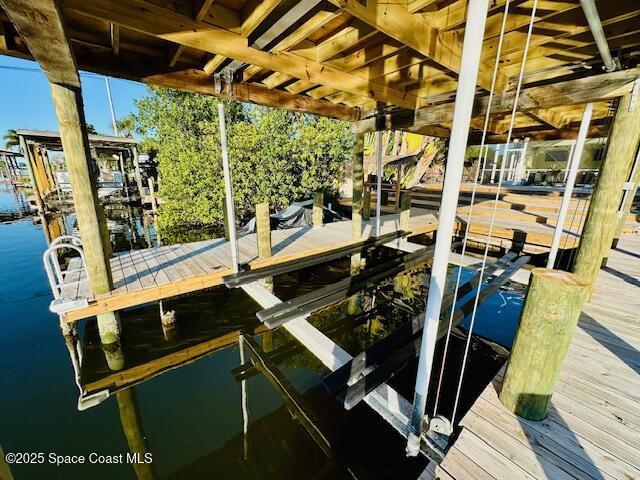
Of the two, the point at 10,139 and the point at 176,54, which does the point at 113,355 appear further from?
the point at 10,139

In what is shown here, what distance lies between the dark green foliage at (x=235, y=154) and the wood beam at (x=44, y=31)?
775 cm

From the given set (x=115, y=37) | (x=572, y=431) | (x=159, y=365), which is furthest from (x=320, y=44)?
(x=159, y=365)

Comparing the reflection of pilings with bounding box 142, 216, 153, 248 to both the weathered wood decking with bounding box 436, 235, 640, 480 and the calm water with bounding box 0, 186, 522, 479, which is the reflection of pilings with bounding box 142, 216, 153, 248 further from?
the weathered wood decking with bounding box 436, 235, 640, 480

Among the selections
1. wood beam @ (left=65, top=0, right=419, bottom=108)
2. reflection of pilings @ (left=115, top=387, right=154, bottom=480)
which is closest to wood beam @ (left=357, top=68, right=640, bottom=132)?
wood beam @ (left=65, top=0, right=419, bottom=108)

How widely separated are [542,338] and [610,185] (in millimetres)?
2561

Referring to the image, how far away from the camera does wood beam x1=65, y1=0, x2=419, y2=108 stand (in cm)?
237

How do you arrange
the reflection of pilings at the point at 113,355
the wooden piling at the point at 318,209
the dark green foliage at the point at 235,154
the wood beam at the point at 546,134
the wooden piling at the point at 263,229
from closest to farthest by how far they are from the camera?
the reflection of pilings at the point at 113,355, the wooden piling at the point at 263,229, the wood beam at the point at 546,134, the wooden piling at the point at 318,209, the dark green foliage at the point at 235,154

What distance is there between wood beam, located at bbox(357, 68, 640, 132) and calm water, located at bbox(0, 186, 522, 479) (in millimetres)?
4093

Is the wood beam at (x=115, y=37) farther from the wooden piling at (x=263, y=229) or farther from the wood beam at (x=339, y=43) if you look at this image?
the wooden piling at (x=263, y=229)

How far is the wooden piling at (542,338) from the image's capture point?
195cm

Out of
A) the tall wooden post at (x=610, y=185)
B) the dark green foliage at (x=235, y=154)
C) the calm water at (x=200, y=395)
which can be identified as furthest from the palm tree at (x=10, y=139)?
the tall wooden post at (x=610, y=185)

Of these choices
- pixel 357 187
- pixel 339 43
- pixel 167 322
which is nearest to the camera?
pixel 339 43

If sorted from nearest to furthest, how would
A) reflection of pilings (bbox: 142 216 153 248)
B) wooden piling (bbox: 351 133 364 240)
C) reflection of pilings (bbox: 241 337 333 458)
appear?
reflection of pilings (bbox: 241 337 333 458)
wooden piling (bbox: 351 133 364 240)
reflection of pilings (bbox: 142 216 153 248)

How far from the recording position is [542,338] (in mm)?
2049
